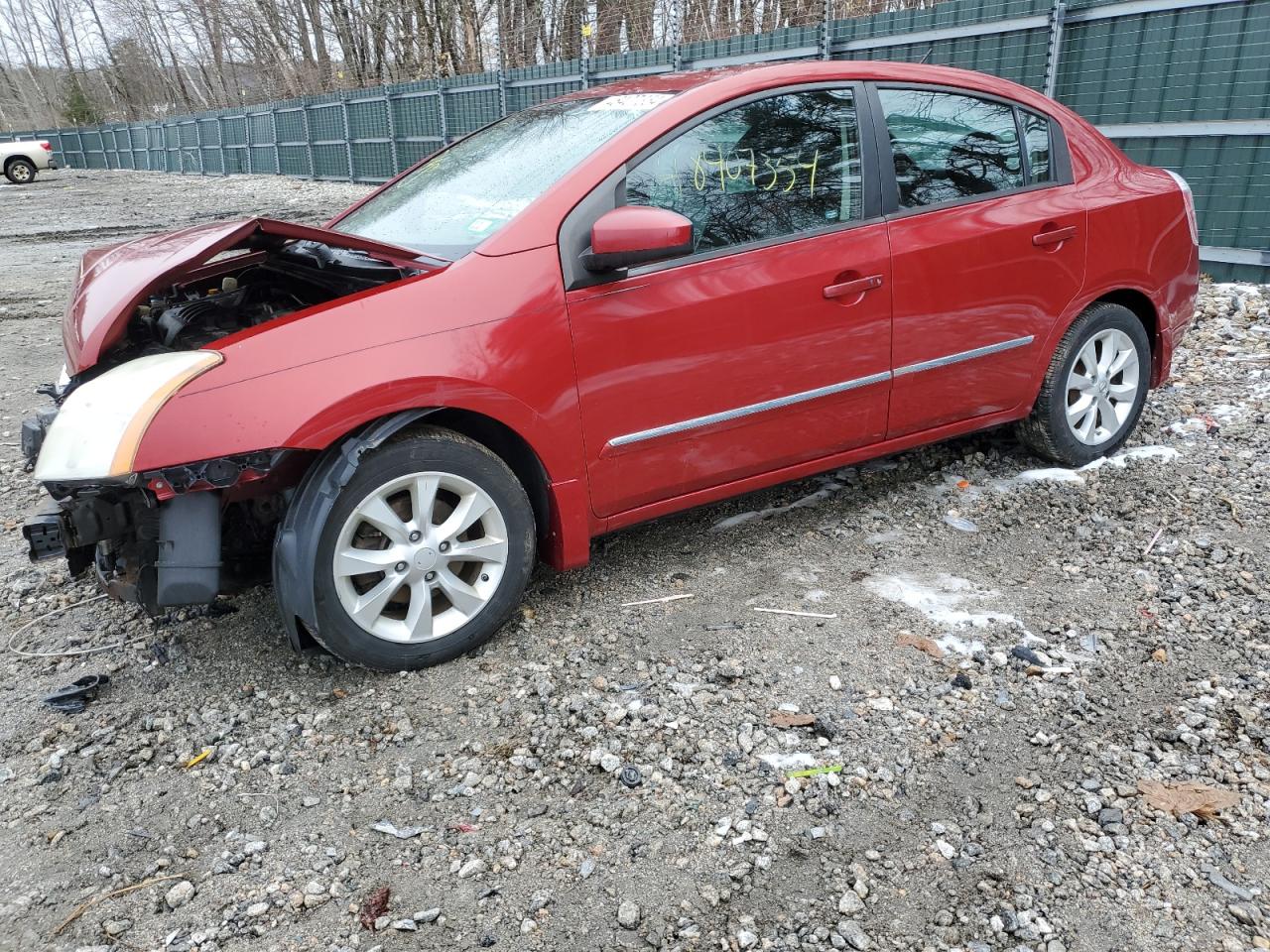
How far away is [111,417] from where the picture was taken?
2.67 metres

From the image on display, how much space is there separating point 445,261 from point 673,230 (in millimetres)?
716

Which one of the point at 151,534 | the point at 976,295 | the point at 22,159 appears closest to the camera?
the point at 151,534

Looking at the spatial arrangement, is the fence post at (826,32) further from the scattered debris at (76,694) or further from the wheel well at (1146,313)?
the scattered debris at (76,694)

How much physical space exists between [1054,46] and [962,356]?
6.23m

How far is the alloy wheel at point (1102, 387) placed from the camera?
4.41 metres

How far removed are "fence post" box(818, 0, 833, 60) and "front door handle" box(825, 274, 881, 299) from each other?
316 inches

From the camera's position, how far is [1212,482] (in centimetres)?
438

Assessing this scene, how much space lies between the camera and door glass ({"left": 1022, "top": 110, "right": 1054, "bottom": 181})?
4113mm

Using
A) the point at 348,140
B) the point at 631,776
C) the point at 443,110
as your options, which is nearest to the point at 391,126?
the point at 443,110

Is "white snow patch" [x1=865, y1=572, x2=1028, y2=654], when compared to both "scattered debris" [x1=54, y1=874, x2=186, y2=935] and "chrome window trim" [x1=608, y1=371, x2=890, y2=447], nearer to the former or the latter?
"chrome window trim" [x1=608, y1=371, x2=890, y2=447]

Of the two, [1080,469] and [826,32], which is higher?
[826,32]

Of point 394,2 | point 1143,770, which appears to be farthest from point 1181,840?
point 394,2

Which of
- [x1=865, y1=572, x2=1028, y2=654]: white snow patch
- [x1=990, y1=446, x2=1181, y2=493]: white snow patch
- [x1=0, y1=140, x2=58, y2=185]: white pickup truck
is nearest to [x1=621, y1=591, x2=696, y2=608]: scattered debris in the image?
[x1=865, y1=572, x2=1028, y2=654]: white snow patch

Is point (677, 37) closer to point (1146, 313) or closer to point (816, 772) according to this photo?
point (1146, 313)
